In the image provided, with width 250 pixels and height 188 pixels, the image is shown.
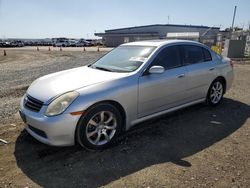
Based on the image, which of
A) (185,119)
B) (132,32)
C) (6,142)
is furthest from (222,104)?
(132,32)

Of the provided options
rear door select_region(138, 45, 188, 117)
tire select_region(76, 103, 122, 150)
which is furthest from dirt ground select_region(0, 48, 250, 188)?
rear door select_region(138, 45, 188, 117)

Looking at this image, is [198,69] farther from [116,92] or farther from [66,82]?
[66,82]

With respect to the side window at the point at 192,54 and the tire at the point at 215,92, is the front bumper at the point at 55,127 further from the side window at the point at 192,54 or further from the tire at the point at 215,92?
the tire at the point at 215,92

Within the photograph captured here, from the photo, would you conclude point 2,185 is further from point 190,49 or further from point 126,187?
point 190,49

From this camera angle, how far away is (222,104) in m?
6.50

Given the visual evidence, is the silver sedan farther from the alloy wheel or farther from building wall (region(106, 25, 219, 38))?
building wall (region(106, 25, 219, 38))

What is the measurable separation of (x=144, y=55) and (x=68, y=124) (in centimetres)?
199

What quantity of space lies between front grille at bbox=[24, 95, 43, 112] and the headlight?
8.5 inches

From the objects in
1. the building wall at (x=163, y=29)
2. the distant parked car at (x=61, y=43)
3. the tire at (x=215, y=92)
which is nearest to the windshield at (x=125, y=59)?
the tire at (x=215, y=92)

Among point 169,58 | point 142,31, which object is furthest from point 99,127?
point 142,31

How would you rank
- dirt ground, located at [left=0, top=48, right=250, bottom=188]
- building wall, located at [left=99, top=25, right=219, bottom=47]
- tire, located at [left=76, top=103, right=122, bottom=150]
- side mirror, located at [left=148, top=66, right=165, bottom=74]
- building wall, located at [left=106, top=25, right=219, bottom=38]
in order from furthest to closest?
building wall, located at [left=106, top=25, right=219, bottom=38], building wall, located at [left=99, top=25, right=219, bottom=47], side mirror, located at [left=148, top=66, right=165, bottom=74], tire, located at [left=76, top=103, right=122, bottom=150], dirt ground, located at [left=0, top=48, right=250, bottom=188]

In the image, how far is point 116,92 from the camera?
405 cm

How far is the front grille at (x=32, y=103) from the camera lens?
3818 mm

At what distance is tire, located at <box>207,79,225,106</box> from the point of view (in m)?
6.05
